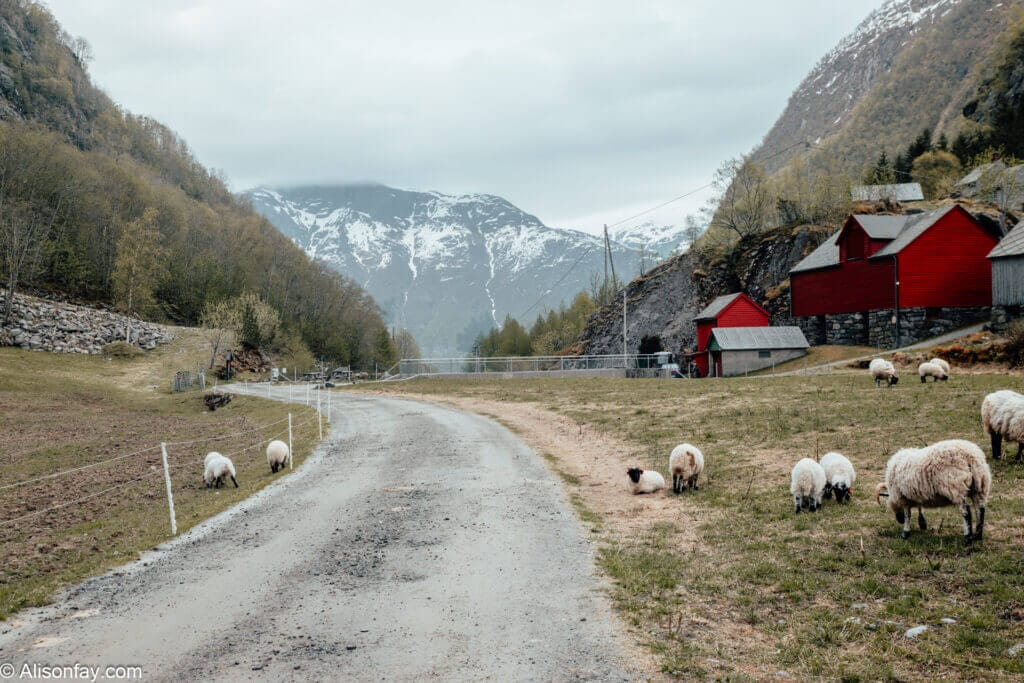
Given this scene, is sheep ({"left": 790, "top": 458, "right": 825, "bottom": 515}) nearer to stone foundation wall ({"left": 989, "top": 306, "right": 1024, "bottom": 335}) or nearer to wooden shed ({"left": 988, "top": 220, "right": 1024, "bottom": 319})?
stone foundation wall ({"left": 989, "top": 306, "right": 1024, "bottom": 335})

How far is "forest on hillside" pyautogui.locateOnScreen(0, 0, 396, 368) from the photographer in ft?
295

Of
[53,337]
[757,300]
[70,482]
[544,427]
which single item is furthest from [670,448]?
[53,337]

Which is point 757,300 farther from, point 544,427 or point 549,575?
point 549,575

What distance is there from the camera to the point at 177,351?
83.7 meters

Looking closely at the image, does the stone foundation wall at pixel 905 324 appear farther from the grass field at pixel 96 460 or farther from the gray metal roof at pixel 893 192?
the grass field at pixel 96 460

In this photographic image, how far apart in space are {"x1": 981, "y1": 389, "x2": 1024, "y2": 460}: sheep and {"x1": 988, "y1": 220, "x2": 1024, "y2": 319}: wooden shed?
42.2 m

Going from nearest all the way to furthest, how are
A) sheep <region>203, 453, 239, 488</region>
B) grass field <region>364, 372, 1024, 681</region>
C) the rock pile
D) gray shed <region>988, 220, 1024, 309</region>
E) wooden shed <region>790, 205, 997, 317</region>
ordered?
grass field <region>364, 372, 1024, 681</region> < sheep <region>203, 453, 239, 488</region> < gray shed <region>988, 220, 1024, 309</region> < wooden shed <region>790, 205, 997, 317</region> < the rock pile

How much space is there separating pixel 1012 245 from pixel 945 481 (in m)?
50.3

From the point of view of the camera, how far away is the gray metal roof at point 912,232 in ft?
197

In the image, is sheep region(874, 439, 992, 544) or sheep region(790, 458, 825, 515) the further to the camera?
sheep region(790, 458, 825, 515)

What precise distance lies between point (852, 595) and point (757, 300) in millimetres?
81488

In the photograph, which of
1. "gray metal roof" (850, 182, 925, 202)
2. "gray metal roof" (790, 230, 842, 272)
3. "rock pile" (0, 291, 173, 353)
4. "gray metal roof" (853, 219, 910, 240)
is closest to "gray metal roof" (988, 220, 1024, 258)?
"gray metal roof" (853, 219, 910, 240)

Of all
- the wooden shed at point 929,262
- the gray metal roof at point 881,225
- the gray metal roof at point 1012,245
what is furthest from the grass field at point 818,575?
the gray metal roof at point 881,225

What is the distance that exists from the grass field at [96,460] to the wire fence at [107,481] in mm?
62
